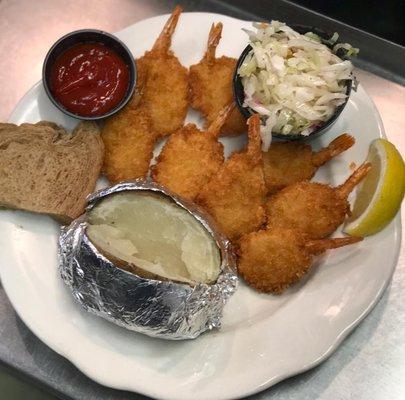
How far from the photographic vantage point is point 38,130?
1.65m

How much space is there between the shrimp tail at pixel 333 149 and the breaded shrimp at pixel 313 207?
0.22 ft

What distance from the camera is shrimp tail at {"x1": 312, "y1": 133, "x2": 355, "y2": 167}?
5.37 feet

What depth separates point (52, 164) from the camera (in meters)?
1.65

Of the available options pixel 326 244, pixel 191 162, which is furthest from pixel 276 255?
pixel 191 162

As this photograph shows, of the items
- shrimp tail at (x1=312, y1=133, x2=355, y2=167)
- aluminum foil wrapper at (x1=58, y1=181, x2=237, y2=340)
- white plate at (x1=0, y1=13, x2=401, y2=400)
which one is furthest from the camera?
shrimp tail at (x1=312, y1=133, x2=355, y2=167)

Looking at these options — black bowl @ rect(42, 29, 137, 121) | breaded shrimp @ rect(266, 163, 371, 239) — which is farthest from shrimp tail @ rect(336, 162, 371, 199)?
black bowl @ rect(42, 29, 137, 121)

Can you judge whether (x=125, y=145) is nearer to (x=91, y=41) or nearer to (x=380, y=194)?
(x=91, y=41)

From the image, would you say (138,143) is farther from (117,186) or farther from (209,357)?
(209,357)

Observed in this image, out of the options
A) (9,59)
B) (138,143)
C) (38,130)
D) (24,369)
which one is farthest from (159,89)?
(24,369)

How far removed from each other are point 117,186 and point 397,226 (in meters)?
0.71

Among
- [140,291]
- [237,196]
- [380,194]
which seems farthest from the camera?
[237,196]

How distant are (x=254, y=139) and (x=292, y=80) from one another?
0.57ft

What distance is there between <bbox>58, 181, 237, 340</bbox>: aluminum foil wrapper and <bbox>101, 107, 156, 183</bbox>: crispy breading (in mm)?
195

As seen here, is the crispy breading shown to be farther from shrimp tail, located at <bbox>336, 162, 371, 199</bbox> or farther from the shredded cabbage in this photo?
shrimp tail, located at <bbox>336, 162, 371, 199</bbox>
